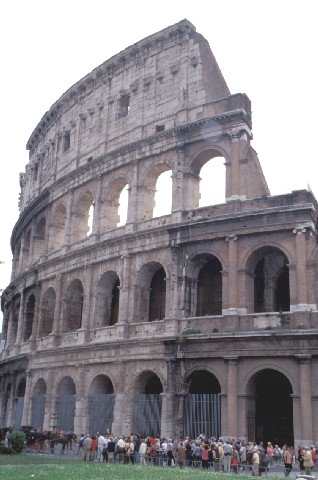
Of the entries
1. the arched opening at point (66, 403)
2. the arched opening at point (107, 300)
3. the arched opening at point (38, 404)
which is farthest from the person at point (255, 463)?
the arched opening at point (38, 404)

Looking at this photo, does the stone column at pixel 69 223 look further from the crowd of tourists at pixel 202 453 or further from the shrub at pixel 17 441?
the crowd of tourists at pixel 202 453

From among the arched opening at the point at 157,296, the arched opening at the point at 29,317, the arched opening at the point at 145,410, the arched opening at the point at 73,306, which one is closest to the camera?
the arched opening at the point at 145,410

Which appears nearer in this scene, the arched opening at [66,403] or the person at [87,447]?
the person at [87,447]

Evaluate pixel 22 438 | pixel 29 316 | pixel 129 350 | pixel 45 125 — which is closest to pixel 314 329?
pixel 129 350

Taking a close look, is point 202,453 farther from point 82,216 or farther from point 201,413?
point 82,216

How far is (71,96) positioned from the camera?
29.6 metres

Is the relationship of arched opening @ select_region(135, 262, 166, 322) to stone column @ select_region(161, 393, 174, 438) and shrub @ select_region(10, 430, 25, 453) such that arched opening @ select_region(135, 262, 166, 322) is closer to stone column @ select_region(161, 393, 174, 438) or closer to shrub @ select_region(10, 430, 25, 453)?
stone column @ select_region(161, 393, 174, 438)

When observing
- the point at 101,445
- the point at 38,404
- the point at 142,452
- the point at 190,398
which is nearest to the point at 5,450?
the point at 101,445

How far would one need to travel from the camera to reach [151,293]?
2291 cm

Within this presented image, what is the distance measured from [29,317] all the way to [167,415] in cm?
1203

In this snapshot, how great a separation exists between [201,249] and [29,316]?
12065 millimetres

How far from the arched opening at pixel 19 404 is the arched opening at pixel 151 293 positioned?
27.1 feet

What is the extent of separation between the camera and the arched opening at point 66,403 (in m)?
22.9

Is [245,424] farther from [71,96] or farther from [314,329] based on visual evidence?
[71,96]
